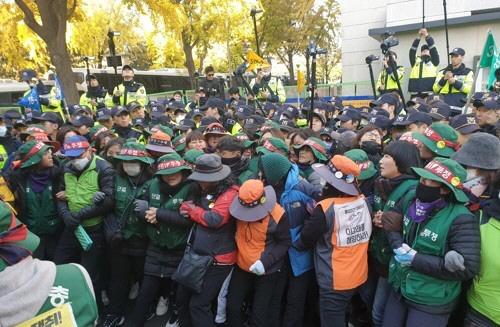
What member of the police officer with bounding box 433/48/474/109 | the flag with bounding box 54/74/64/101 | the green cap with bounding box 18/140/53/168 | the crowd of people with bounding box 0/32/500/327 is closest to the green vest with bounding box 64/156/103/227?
the crowd of people with bounding box 0/32/500/327

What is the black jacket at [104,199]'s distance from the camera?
3859mm

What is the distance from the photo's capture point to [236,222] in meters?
3.36

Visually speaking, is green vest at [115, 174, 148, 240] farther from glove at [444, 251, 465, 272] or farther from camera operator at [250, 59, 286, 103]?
camera operator at [250, 59, 286, 103]

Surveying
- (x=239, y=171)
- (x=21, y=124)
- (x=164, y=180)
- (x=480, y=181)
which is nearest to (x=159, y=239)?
(x=164, y=180)

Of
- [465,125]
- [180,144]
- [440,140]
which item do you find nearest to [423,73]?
[465,125]

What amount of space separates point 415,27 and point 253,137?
35.3 feet

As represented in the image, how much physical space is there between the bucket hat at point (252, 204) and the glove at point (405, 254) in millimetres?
1056

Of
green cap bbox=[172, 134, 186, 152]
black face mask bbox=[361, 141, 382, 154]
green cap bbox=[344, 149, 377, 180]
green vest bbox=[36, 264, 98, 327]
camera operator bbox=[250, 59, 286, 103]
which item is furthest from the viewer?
camera operator bbox=[250, 59, 286, 103]

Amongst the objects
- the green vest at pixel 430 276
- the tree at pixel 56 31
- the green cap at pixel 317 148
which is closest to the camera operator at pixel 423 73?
the green cap at pixel 317 148

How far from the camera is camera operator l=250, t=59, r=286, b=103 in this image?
951cm

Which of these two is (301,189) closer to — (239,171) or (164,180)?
(239,171)

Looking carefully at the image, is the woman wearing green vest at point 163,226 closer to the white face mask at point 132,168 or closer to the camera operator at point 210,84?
the white face mask at point 132,168

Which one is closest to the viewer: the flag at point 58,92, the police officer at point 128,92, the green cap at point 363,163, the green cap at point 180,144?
the green cap at point 363,163

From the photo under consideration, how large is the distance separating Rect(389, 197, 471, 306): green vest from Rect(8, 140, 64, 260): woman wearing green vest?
380cm
